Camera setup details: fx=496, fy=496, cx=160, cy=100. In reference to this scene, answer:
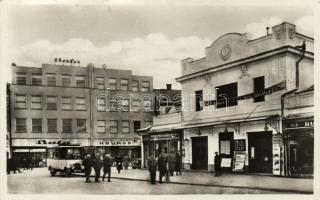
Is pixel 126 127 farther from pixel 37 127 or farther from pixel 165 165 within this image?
pixel 165 165

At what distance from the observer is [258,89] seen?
1856 cm

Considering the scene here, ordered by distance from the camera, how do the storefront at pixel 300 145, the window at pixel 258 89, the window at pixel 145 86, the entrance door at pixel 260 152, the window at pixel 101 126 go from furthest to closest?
the window at pixel 101 126
the window at pixel 145 86
the window at pixel 258 89
the entrance door at pixel 260 152
the storefront at pixel 300 145

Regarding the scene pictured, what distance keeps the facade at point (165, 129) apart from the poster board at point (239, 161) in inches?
166

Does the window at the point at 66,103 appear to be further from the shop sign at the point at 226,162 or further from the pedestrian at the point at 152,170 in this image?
the shop sign at the point at 226,162

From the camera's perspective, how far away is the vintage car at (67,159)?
22.5 m

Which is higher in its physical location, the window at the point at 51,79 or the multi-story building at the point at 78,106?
the window at the point at 51,79

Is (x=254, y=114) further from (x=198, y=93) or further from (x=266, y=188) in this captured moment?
(x=266, y=188)

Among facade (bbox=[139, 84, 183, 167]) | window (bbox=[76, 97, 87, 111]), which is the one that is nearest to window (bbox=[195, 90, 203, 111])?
facade (bbox=[139, 84, 183, 167])

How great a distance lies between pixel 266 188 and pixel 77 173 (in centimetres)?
1268

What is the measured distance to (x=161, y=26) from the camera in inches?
587

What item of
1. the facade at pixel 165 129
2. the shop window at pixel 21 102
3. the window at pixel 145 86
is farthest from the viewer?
the shop window at pixel 21 102

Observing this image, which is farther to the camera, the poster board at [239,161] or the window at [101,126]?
the window at [101,126]

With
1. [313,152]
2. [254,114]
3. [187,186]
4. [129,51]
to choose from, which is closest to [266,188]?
[313,152]

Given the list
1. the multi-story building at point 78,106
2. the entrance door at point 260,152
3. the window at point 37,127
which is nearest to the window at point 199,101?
the multi-story building at point 78,106
